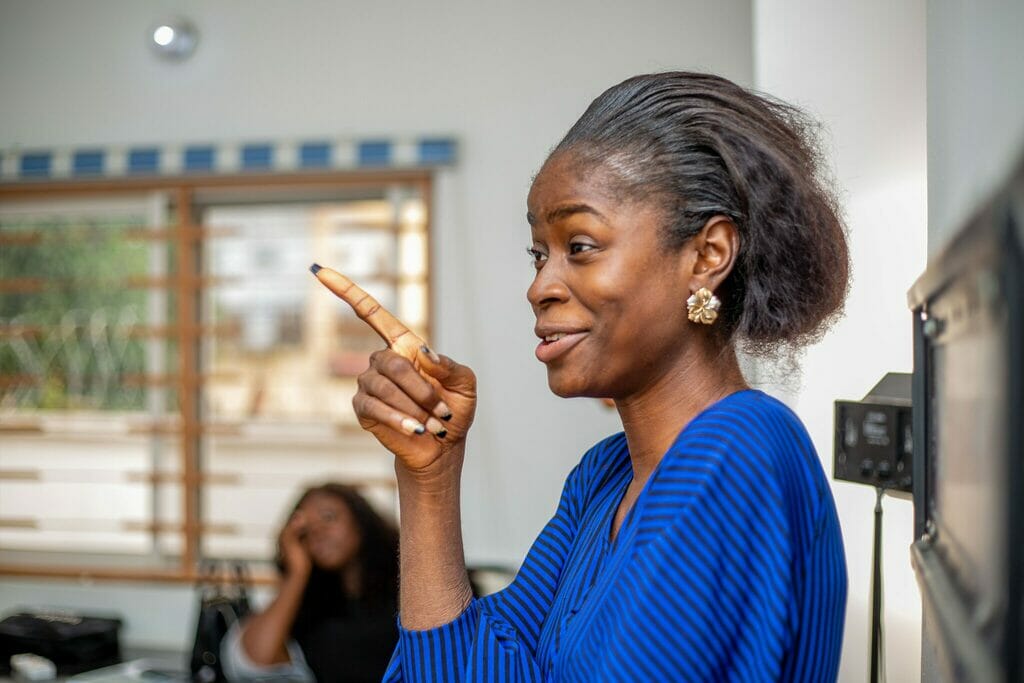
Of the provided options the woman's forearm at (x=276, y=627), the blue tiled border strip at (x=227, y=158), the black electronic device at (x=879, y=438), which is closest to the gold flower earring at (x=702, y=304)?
the black electronic device at (x=879, y=438)

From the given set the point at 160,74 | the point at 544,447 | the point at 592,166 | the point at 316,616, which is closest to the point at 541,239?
the point at 592,166

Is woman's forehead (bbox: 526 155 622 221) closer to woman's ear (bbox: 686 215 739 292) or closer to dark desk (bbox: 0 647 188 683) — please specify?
woman's ear (bbox: 686 215 739 292)

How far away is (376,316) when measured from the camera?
3.10 feet

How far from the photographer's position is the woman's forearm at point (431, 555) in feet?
3.06

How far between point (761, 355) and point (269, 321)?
3.51 metres

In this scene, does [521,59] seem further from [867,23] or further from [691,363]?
[691,363]

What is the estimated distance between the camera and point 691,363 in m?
0.90

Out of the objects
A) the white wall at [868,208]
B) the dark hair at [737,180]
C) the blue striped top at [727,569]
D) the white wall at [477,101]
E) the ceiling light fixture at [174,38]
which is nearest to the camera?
the blue striped top at [727,569]

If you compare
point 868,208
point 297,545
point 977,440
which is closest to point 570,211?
point 977,440

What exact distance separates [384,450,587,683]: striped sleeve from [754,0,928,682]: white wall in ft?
3.32

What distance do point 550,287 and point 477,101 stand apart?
127 inches

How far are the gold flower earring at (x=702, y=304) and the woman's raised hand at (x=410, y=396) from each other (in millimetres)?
188

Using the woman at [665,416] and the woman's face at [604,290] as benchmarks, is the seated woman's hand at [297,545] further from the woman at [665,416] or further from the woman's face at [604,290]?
the woman's face at [604,290]

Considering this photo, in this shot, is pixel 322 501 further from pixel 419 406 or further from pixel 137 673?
pixel 419 406
